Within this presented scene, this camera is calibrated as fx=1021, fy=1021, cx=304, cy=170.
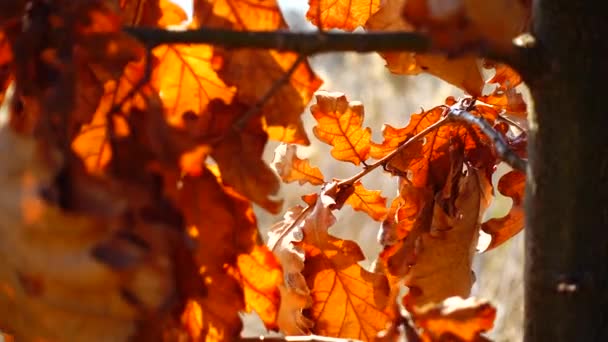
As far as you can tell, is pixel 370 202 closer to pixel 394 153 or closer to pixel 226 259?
pixel 394 153

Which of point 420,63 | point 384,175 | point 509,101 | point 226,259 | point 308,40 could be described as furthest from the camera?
point 384,175

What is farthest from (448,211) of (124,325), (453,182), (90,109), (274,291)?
(124,325)

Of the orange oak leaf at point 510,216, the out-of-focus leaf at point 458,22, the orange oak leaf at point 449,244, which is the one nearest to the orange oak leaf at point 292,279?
the orange oak leaf at point 449,244

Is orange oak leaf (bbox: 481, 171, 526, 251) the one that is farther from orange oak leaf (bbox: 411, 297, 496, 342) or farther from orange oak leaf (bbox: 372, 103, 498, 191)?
orange oak leaf (bbox: 411, 297, 496, 342)

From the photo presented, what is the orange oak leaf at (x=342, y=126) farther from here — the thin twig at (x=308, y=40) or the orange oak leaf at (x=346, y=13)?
the thin twig at (x=308, y=40)

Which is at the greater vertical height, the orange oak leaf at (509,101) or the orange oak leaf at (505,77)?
the orange oak leaf at (505,77)

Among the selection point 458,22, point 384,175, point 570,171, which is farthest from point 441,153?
point 384,175
